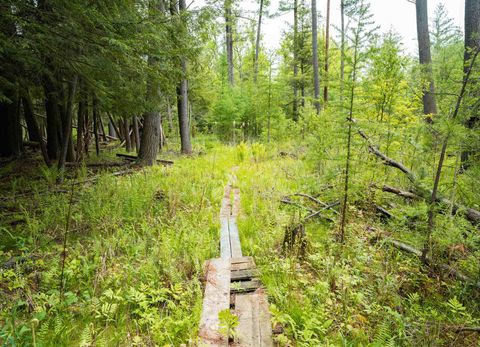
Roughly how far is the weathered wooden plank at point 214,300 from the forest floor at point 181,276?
0.09m

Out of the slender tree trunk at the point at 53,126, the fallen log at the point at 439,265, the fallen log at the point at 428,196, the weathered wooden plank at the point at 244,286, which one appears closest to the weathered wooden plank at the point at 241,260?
the weathered wooden plank at the point at 244,286

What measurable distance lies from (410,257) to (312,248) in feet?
4.04

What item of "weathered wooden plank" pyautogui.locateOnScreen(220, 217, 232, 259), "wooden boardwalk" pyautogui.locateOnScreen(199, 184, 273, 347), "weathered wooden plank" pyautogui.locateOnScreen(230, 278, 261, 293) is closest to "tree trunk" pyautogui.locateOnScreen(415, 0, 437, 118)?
"weathered wooden plank" pyautogui.locateOnScreen(220, 217, 232, 259)

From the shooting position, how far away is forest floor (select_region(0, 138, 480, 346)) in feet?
7.45

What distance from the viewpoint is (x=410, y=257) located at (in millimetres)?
3393

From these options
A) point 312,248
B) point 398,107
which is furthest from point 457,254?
point 398,107

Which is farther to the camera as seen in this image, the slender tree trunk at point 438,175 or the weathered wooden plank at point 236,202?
the weathered wooden plank at point 236,202

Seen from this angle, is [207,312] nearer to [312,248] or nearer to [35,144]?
[312,248]

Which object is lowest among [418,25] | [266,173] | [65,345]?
[65,345]

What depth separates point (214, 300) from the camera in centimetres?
269

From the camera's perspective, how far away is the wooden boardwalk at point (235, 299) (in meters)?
2.22

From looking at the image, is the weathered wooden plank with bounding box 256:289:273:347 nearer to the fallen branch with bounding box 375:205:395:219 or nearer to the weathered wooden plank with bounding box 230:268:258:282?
the weathered wooden plank with bounding box 230:268:258:282

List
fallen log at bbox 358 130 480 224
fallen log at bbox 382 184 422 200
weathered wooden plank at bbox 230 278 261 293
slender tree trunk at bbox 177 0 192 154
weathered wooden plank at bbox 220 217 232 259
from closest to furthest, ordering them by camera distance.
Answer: weathered wooden plank at bbox 230 278 261 293 → fallen log at bbox 358 130 480 224 → weathered wooden plank at bbox 220 217 232 259 → fallen log at bbox 382 184 422 200 → slender tree trunk at bbox 177 0 192 154

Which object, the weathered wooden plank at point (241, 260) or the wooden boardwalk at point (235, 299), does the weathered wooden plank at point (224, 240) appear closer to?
the wooden boardwalk at point (235, 299)
